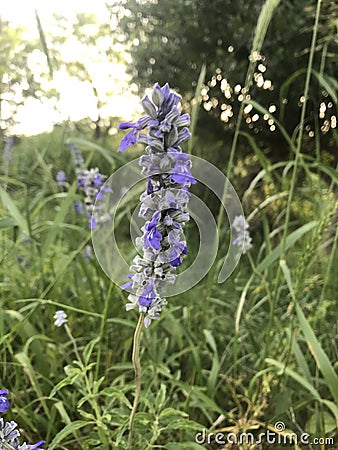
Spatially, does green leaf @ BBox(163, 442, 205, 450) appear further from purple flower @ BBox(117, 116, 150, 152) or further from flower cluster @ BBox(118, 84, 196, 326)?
purple flower @ BBox(117, 116, 150, 152)

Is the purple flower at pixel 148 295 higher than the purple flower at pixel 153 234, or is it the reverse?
the purple flower at pixel 153 234

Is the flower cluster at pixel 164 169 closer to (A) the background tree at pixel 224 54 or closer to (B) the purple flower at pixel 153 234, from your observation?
(B) the purple flower at pixel 153 234

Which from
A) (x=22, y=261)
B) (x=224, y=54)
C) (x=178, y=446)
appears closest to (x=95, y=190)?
(x=22, y=261)

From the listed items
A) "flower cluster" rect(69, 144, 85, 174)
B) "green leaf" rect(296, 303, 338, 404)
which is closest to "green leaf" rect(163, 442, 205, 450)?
"green leaf" rect(296, 303, 338, 404)

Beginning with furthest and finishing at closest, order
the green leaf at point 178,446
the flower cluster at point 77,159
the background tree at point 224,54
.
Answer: the background tree at point 224,54, the flower cluster at point 77,159, the green leaf at point 178,446

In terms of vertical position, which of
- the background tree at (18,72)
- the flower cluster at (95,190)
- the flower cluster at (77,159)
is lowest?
the flower cluster at (95,190)

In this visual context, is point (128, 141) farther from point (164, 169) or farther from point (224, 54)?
point (224, 54)

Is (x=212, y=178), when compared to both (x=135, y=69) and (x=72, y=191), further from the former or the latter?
(x=135, y=69)

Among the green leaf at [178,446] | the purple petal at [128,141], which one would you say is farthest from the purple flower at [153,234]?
the green leaf at [178,446]

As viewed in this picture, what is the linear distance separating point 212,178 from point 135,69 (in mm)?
2468

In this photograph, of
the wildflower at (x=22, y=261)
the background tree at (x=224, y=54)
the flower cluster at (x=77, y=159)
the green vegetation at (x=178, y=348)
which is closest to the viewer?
the green vegetation at (x=178, y=348)

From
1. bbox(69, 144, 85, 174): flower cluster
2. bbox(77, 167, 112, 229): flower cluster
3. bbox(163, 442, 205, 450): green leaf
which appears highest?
bbox(69, 144, 85, 174): flower cluster

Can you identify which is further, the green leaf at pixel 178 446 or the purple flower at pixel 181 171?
the green leaf at pixel 178 446

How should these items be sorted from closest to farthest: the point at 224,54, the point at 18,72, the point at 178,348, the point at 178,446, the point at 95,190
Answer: the point at 178,446 < the point at 95,190 < the point at 178,348 < the point at 18,72 < the point at 224,54
